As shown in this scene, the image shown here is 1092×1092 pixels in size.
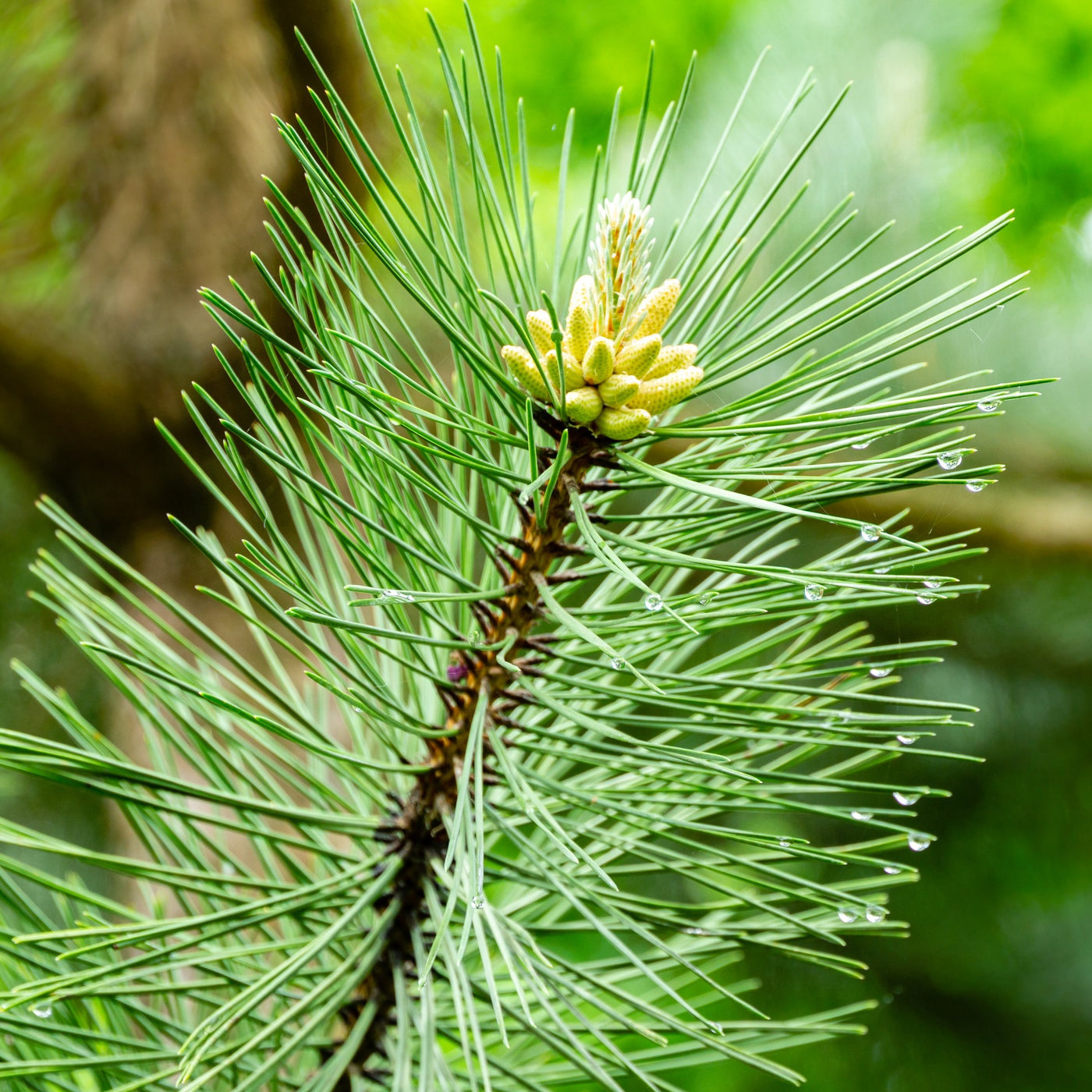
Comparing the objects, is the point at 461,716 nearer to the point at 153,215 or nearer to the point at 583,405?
the point at 583,405

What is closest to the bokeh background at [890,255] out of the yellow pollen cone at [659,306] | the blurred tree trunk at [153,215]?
the blurred tree trunk at [153,215]

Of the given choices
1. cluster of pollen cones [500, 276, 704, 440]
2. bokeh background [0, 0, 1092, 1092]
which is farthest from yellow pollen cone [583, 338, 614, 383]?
bokeh background [0, 0, 1092, 1092]

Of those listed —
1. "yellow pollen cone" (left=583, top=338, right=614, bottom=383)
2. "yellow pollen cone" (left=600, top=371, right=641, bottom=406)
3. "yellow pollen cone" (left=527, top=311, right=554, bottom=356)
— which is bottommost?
"yellow pollen cone" (left=600, top=371, right=641, bottom=406)

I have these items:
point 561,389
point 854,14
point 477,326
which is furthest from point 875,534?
point 854,14

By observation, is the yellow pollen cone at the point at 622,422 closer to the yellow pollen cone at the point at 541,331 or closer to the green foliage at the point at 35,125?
the yellow pollen cone at the point at 541,331

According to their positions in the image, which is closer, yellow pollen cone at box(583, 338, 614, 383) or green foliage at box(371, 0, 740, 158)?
yellow pollen cone at box(583, 338, 614, 383)

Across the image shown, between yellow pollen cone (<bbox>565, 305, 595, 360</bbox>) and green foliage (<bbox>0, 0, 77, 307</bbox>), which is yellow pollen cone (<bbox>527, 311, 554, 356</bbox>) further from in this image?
green foliage (<bbox>0, 0, 77, 307</bbox>)

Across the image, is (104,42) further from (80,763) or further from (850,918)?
(850,918)

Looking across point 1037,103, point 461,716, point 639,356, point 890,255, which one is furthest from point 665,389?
point 1037,103
